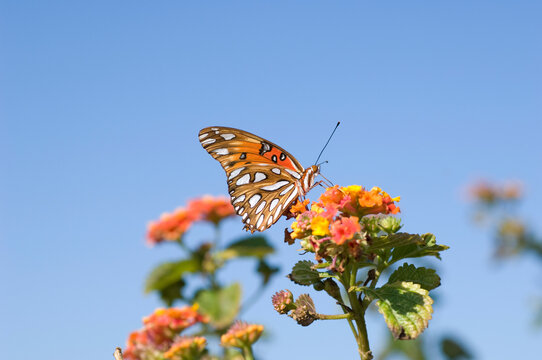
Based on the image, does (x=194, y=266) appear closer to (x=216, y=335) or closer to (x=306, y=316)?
(x=216, y=335)

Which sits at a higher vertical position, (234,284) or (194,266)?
(194,266)

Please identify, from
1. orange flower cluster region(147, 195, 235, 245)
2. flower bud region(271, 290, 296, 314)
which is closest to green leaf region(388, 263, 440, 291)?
flower bud region(271, 290, 296, 314)

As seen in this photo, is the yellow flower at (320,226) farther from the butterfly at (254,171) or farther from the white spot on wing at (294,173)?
the white spot on wing at (294,173)

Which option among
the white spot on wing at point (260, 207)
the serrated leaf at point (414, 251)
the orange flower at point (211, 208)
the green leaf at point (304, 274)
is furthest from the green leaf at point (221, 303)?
the white spot on wing at point (260, 207)

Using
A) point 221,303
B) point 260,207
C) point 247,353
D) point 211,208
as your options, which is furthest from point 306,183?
point 221,303

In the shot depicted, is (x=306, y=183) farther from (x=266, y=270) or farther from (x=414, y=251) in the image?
(x=266, y=270)

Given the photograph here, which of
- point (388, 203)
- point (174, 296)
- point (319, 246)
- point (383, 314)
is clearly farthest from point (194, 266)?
point (388, 203)
